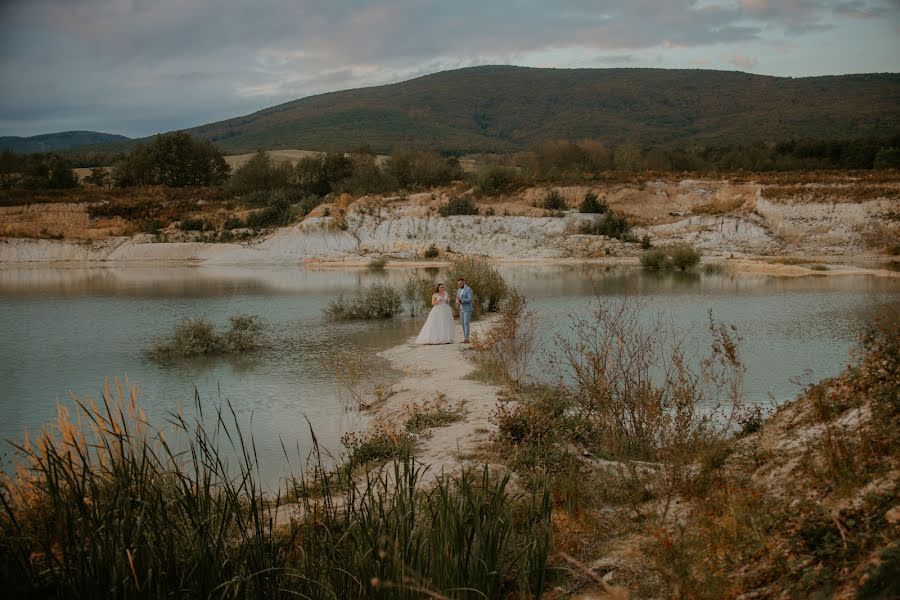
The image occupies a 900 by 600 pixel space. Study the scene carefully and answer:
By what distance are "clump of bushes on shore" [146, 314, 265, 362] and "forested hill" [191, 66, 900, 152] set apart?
97.5m

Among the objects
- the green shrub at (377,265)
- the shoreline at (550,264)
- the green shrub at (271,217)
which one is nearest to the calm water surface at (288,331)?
the shoreline at (550,264)

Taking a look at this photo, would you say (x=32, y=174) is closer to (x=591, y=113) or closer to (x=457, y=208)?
(x=457, y=208)

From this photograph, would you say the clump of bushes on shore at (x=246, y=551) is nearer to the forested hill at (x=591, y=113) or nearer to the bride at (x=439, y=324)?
the bride at (x=439, y=324)

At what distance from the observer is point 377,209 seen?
51.8 meters

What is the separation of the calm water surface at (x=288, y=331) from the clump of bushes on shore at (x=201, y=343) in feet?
1.86

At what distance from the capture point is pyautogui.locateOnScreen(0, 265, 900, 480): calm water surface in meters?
12.0

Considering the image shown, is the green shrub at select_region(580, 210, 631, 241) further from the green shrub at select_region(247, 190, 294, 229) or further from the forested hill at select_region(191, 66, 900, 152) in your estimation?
the forested hill at select_region(191, 66, 900, 152)

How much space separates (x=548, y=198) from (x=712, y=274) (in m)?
18.3

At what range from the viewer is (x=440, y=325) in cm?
1719

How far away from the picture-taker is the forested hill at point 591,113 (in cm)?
11519

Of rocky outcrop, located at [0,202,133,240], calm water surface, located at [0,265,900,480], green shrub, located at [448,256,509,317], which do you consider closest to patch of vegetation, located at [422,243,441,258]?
calm water surface, located at [0,265,900,480]

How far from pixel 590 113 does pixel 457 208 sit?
117 metres

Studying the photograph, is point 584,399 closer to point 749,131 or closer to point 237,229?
point 237,229

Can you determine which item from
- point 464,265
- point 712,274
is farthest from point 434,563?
point 712,274
